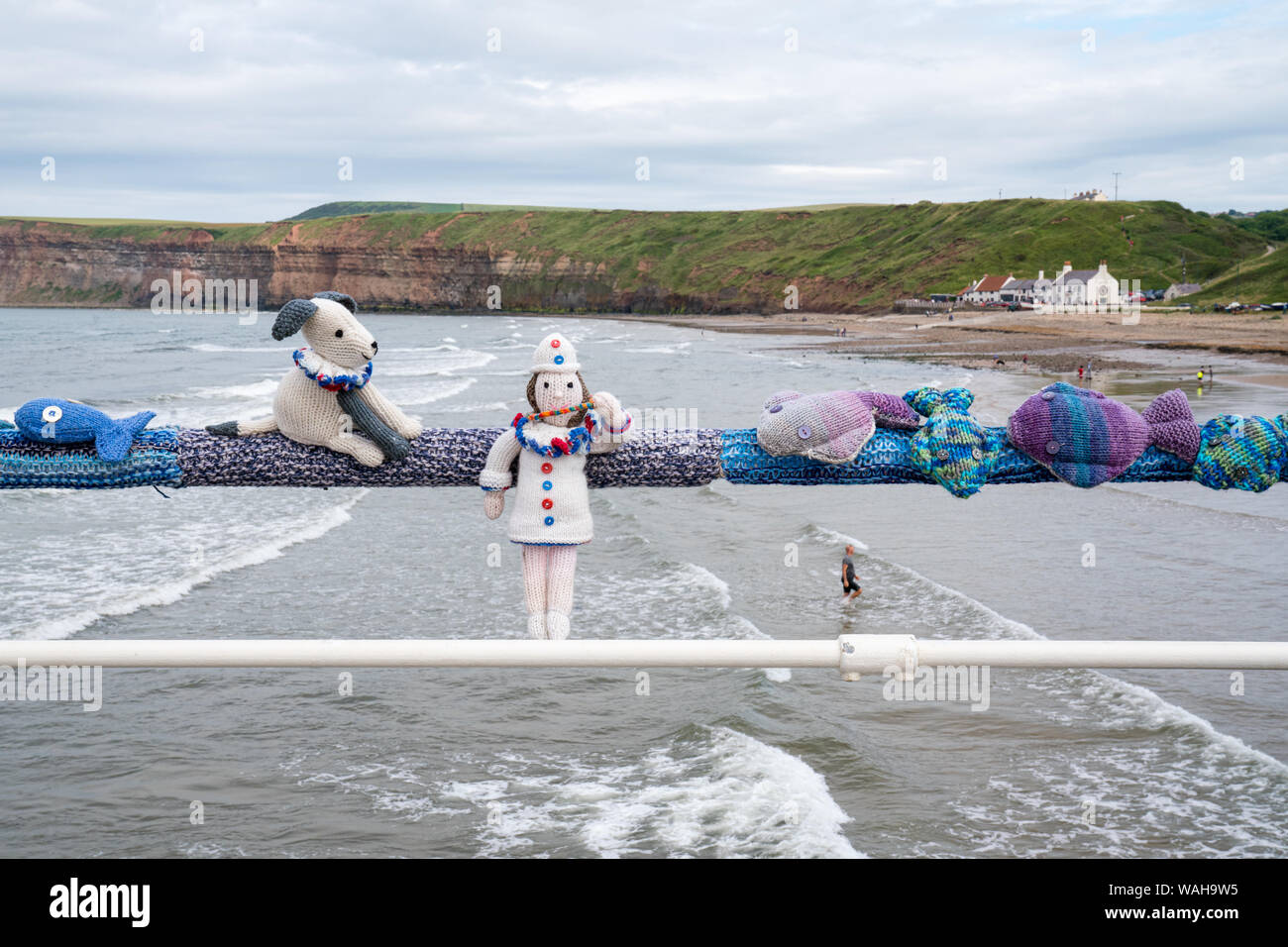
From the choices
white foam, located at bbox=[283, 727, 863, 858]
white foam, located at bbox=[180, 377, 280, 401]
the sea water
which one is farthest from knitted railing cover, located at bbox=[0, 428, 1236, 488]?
white foam, located at bbox=[180, 377, 280, 401]

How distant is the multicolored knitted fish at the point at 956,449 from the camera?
2.77 m

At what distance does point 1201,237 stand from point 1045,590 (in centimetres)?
10524

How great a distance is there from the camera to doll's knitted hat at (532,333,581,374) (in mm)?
2827

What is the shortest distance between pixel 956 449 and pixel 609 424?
95 cm

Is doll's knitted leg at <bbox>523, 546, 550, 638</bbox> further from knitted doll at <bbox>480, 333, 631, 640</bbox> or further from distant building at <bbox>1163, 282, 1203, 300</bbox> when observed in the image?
distant building at <bbox>1163, 282, 1203, 300</bbox>

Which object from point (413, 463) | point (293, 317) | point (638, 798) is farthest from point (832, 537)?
point (293, 317)

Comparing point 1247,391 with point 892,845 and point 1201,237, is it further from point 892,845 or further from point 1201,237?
point 1201,237

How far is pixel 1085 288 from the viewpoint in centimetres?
8469

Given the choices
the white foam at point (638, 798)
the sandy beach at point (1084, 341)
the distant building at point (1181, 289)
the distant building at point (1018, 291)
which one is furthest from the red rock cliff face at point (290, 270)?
the white foam at point (638, 798)

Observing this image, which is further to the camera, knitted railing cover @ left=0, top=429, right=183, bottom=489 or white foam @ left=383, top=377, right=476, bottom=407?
white foam @ left=383, top=377, right=476, bottom=407

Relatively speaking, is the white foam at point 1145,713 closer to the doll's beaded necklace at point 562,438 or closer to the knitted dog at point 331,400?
the doll's beaded necklace at point 562,438

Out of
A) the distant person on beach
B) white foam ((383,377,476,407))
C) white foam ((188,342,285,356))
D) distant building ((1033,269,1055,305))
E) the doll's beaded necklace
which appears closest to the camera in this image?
the doll's beaded necklace

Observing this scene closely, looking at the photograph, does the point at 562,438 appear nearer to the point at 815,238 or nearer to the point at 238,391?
the point at 238,391

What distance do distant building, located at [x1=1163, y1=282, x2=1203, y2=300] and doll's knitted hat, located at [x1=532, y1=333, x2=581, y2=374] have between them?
89871 millimetres
